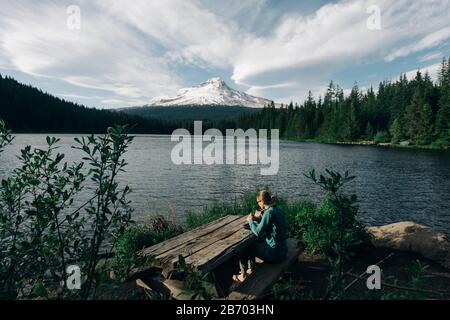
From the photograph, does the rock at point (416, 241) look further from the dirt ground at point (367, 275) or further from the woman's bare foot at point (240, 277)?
the woman's bare foot at point (240, 277)

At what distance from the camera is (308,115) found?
118m

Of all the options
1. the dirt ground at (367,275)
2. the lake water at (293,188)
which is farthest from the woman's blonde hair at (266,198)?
the lake water at (293,188)

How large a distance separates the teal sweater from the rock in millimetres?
4599

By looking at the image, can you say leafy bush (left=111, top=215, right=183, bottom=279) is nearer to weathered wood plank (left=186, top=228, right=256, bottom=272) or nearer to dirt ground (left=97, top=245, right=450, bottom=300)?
dirt ground (left=97, top=245, right=450, bottom=300)

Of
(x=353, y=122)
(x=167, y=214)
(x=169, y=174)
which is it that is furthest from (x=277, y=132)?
(x=167, y=214)

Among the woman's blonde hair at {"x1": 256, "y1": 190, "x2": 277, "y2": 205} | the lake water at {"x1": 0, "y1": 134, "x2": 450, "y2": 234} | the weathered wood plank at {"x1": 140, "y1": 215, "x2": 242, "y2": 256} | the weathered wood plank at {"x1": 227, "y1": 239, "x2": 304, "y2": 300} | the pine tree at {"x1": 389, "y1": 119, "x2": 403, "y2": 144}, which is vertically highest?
the pine tree at {"x1": 389, "y1": 119, "x2": 403, "y2": 144}

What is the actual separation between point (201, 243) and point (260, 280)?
150 centimetres

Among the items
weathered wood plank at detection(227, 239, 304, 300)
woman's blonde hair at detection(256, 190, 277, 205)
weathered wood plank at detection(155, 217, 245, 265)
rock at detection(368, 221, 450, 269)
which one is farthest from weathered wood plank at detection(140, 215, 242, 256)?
rock at detection(368, 221, 450, 269)

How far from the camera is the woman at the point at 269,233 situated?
19.4ft

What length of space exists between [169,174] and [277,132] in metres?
108

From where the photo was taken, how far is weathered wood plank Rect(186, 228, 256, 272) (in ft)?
16.3

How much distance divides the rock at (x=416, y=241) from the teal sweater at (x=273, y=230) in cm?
460

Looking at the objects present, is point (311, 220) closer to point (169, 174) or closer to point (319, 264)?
point (319, 264)
